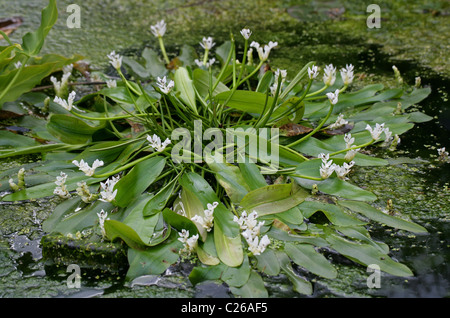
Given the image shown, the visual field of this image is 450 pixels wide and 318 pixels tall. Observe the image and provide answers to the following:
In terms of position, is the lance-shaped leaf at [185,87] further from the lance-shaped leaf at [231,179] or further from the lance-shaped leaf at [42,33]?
the lance-shaped leaf at [42,33]

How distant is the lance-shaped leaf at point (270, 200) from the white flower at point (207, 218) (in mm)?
120

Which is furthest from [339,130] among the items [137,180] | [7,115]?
[7,115]

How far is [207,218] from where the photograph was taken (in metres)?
1.21

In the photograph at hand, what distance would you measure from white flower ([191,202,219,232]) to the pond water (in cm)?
11

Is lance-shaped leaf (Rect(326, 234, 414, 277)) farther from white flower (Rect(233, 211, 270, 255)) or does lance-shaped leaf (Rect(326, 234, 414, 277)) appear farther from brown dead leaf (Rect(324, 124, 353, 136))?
brown dead leaf (Rect(324, 124, 353, 136))

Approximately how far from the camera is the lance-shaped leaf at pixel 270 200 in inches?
51.3

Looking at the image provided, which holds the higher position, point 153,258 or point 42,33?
point 42,33

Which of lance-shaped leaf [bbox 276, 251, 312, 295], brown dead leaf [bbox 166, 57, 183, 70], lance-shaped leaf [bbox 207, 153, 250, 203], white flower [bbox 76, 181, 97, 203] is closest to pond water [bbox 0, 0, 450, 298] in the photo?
lance-shaped leaf [bbox 276, 251, 312, 295]

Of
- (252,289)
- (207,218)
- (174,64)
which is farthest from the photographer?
(174,64)

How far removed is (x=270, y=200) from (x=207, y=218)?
0.65 ft

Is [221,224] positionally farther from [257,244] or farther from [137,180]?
[137,180]

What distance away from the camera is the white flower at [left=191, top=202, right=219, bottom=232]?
→ 119 centimetres

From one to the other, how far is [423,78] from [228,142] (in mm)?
1099
